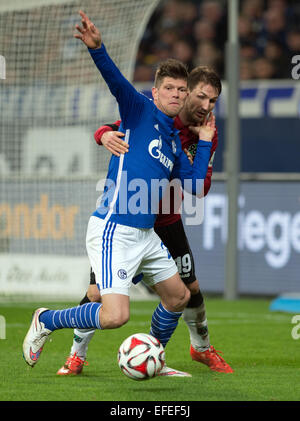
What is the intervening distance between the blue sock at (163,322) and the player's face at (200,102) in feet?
4.17

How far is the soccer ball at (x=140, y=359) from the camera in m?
5.08

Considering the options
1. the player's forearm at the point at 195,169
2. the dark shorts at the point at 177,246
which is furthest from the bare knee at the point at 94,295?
the player's forearm at the point at 195,169

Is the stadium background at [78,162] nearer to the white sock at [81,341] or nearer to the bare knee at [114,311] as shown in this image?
the white sock at [81,341]

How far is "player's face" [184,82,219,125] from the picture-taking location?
5887 mm

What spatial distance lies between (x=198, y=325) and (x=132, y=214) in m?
1.24

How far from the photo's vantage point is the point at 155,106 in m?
5.60

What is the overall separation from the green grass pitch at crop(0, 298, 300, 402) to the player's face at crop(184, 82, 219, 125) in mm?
1709

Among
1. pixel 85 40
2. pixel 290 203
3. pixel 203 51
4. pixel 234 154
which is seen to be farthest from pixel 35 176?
pixel 85 40

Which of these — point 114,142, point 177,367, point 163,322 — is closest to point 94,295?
point 163,322

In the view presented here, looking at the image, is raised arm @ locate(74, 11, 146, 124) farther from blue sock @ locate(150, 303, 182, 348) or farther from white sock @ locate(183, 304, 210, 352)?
white sock @ locate(183, 304, 210, 352)

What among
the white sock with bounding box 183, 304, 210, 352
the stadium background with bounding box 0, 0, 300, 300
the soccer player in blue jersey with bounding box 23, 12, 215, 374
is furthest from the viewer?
the stadium background with bounding box 0, 0, 300, 300

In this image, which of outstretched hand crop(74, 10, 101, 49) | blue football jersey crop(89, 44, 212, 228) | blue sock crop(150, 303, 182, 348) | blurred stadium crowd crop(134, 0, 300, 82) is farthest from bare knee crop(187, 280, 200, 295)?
blurred stadium crowd crop(134, 0, 300, 82)

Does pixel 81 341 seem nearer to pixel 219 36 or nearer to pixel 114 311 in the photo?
pixel 114 311

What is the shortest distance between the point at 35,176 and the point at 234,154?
2.63 meters
